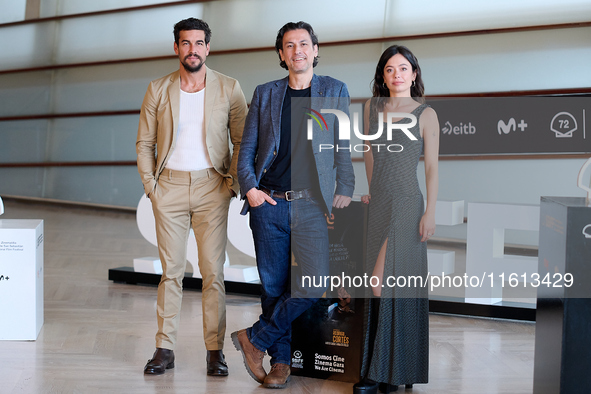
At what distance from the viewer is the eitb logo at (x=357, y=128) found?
2527 mm

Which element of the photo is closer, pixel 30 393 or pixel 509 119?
pixel 30 393

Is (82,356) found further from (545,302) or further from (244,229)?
(545,302)

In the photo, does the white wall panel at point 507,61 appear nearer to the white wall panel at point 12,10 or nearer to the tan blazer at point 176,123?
the tan blazer at point 176,123

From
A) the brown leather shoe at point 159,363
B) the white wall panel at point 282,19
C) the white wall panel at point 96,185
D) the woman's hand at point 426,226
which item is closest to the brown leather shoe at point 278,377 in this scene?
the brown leather shoe at point 159,363

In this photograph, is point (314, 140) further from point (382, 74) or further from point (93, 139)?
point (93, 139)

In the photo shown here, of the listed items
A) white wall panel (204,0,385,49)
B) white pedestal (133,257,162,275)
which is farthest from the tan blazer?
white wall panel (204,0,385,49)

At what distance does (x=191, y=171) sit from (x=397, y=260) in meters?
1.10

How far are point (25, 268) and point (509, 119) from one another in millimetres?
3101

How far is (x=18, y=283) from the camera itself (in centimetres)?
355

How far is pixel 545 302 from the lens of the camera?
246 cm

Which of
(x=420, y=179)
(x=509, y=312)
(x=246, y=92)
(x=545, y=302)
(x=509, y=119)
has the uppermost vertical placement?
(x=246, y=92)

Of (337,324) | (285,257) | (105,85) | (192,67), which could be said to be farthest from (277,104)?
(105,85)

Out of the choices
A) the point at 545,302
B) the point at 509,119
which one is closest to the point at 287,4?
the point at 509,119

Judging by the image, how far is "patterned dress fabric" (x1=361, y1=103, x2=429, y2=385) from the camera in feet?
8.34
